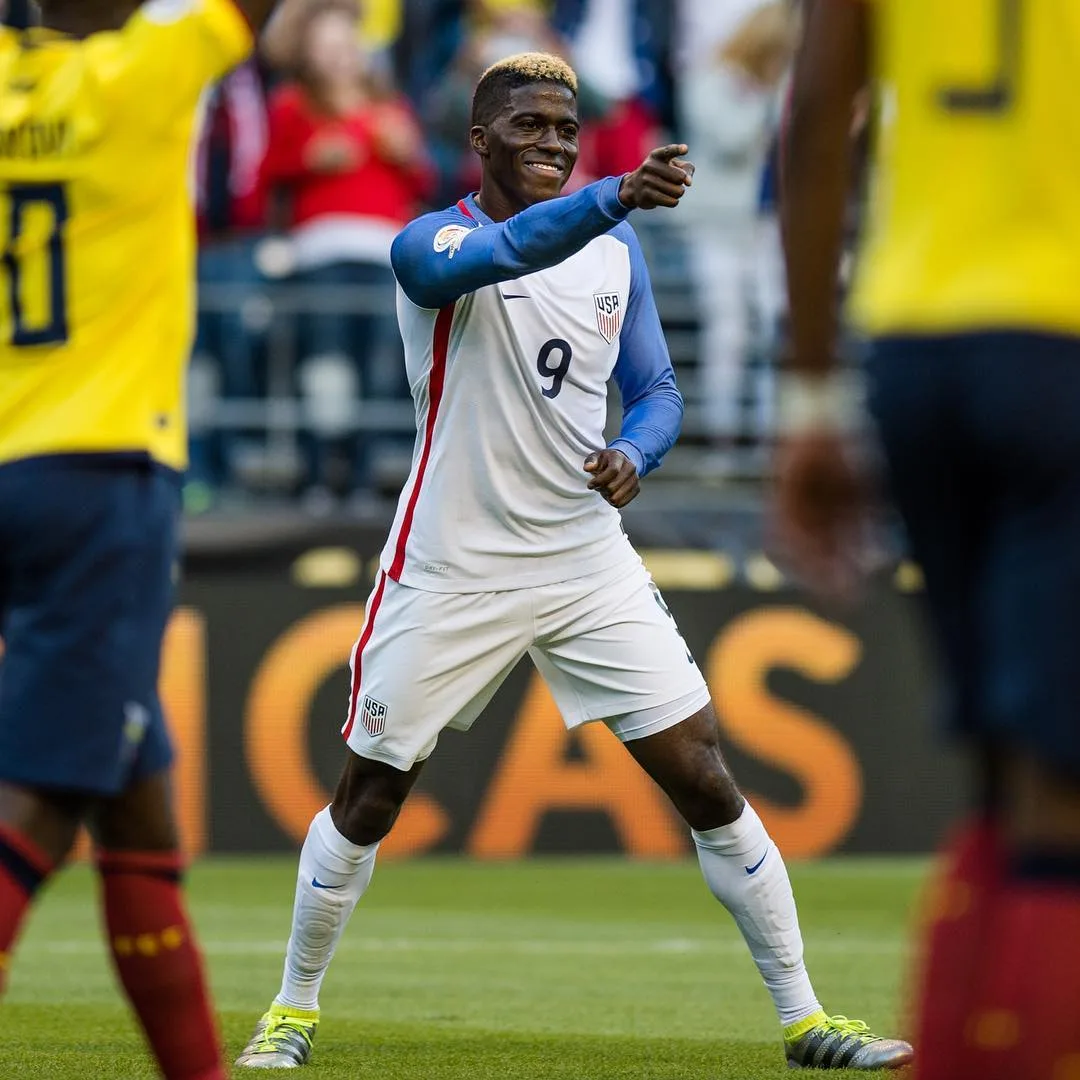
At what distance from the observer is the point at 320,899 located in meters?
5.64

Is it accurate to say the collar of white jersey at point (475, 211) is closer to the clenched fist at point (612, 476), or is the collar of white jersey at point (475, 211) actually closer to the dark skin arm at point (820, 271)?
the clenched fist at point (612, 476)

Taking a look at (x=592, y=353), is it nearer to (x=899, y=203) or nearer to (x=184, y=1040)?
(x=184, y=1040)

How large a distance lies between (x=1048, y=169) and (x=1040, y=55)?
14cm

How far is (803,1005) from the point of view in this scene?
554 cm

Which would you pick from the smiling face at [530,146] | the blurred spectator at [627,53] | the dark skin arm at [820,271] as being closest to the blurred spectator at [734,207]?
the blurred spectator at [627,53]

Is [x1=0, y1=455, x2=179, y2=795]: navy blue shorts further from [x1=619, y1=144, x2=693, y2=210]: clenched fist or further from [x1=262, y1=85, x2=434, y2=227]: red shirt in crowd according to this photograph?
[x1=262, y1=85, x2=434, y2=227]: red shirt in crowd

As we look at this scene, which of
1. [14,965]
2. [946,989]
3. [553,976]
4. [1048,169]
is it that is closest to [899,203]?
[1048,169]

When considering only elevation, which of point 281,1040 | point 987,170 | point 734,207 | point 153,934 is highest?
point 987,170

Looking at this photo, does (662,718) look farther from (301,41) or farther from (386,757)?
(301,41)

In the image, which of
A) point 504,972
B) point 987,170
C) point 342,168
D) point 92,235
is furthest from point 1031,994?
point 342,168

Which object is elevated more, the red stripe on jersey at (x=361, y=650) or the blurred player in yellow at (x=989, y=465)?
the blurred player in yellow at (x=989, y=465)

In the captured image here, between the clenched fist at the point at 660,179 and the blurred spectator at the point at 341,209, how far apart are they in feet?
22.8

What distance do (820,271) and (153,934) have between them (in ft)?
5.93

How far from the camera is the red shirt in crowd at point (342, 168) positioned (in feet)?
38.0
